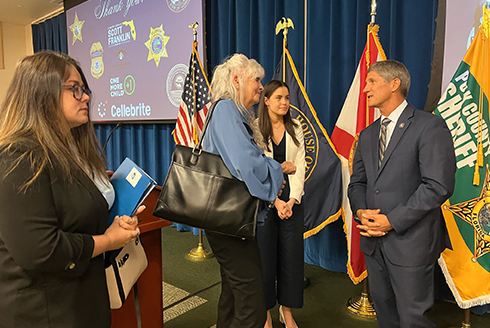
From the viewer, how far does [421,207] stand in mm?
1417

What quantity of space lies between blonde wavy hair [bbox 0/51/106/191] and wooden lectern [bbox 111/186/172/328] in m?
0.61

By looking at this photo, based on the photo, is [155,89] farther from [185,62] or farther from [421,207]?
[421,207]

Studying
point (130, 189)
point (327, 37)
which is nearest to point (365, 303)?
point (130, 189)

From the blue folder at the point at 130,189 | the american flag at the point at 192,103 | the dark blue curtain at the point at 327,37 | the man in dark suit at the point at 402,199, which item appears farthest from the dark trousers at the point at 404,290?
the american flag at the point at 192,103

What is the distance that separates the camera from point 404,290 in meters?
1.48

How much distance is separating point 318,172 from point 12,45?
6981 mm

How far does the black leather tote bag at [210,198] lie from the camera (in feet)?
4.32

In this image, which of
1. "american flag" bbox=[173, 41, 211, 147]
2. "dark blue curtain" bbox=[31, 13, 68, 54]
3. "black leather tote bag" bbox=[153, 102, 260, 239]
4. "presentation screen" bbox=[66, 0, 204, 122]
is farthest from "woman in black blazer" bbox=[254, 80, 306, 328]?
"dark blue curtain" bbox=[31, 13, 68, 54]

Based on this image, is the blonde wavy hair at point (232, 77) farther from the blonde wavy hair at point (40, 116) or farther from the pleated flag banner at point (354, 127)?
the pleated flag banner at point (354, 127)

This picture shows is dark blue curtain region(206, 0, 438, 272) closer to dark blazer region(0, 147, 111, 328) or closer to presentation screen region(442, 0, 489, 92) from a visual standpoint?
presentation screen region(442, 0, 489, 92)

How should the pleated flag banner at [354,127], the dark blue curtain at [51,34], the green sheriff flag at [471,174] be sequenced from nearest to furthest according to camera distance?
the green sheriff flag at [471,174] < the pleated flag banner at [354,127] < the dark blue curtain at [51,34]

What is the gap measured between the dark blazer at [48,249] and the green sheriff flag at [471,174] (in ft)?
6.41

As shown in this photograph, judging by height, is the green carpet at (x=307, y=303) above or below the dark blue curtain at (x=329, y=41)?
below

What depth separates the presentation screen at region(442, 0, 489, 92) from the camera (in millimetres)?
2152
